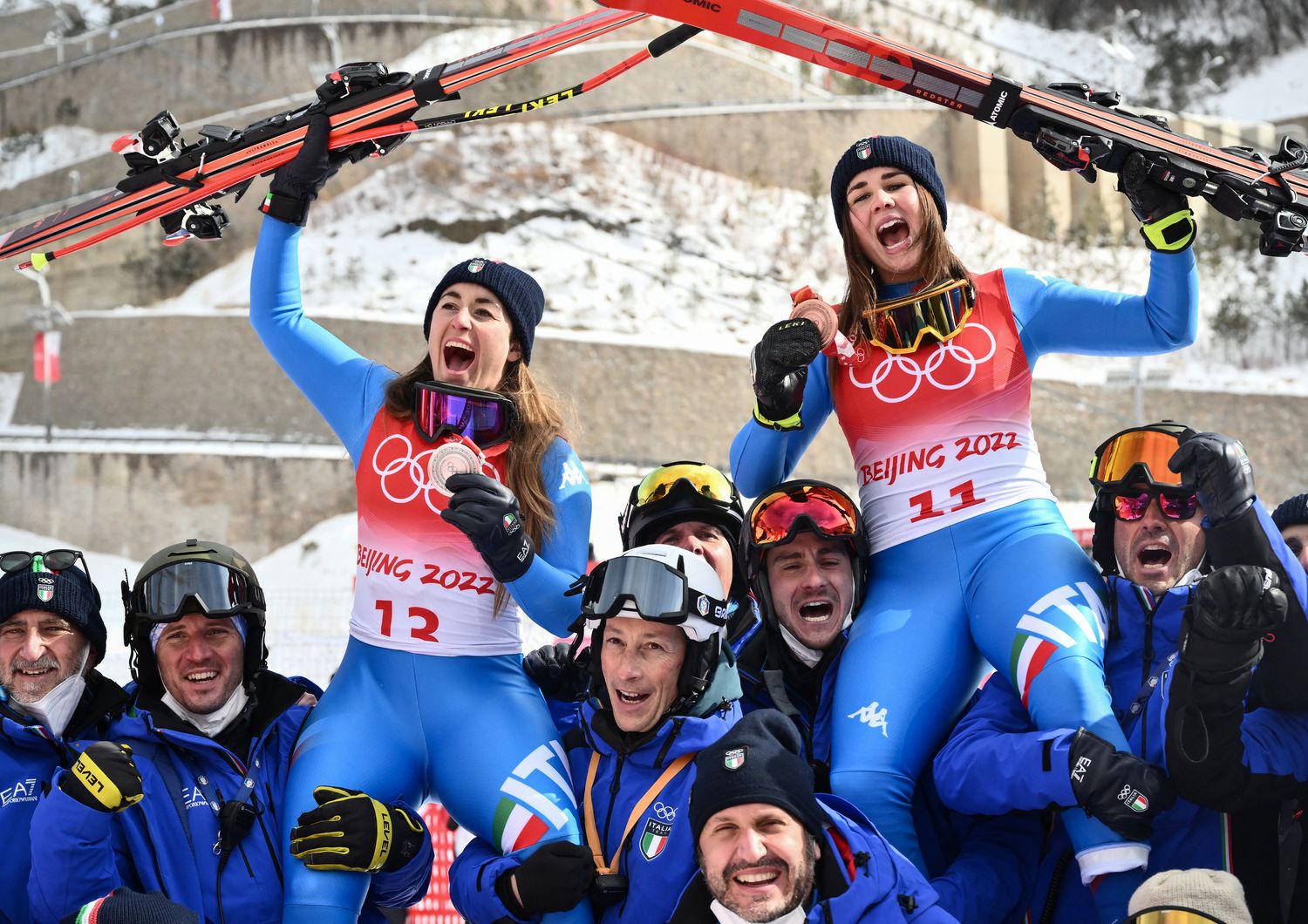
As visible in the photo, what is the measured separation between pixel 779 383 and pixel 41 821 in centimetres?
233

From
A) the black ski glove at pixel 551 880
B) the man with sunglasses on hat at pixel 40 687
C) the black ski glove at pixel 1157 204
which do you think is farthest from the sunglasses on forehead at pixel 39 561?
the black ski glove at pixel 1157 204

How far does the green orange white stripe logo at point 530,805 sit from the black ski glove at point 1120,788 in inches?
51.8

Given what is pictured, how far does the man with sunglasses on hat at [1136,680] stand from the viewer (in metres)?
3.57

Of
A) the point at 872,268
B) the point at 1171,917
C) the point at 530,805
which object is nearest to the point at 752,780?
the point at 530,805

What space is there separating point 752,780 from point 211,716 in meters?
1.72

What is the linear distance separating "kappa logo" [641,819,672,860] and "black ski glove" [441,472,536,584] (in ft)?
2.66

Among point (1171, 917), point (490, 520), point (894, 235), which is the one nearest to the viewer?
point (1171, 917)

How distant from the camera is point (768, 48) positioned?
13.5 feet

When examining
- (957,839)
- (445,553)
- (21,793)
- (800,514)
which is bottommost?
(957,839)

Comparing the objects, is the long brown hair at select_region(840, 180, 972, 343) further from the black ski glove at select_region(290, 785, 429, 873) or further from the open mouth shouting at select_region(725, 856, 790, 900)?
the black ski glove at select_region(290, 785, 429, 873)

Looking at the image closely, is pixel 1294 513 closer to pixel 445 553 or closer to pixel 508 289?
pixel 508 289

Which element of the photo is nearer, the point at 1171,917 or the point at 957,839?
the point at 1171,917

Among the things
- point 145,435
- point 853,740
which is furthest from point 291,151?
point 145,435

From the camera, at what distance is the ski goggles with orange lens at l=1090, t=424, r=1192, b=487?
13.8 feet
